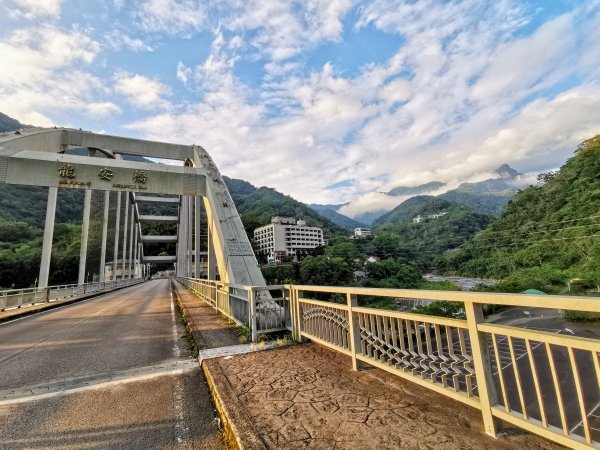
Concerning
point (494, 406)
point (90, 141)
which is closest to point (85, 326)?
point (494, 406)

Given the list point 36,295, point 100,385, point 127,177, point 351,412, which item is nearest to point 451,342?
point 351,412

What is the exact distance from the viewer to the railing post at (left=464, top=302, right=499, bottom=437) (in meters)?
1.79

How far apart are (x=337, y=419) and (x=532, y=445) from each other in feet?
3.98

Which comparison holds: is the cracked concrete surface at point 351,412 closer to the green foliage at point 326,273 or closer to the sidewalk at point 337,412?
the sidewalk at point 337,412

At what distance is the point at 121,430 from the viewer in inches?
90.3

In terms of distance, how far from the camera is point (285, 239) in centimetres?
8188

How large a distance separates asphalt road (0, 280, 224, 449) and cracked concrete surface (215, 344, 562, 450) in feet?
1.52

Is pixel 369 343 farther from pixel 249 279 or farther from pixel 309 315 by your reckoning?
pixel 249 279

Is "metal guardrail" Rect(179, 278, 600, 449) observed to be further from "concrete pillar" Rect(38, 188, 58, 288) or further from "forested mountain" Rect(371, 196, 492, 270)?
"forested mountain" Rect(371, 196, 492, 270)

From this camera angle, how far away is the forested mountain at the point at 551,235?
34.0 metres

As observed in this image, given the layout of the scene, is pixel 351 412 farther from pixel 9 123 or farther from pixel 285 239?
pixel 9 123

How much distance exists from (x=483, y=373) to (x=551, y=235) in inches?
2265

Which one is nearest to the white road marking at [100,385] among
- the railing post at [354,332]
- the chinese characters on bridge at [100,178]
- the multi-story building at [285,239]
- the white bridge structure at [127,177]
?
the railing post at [354,332]

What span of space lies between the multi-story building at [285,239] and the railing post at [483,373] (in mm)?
74531
